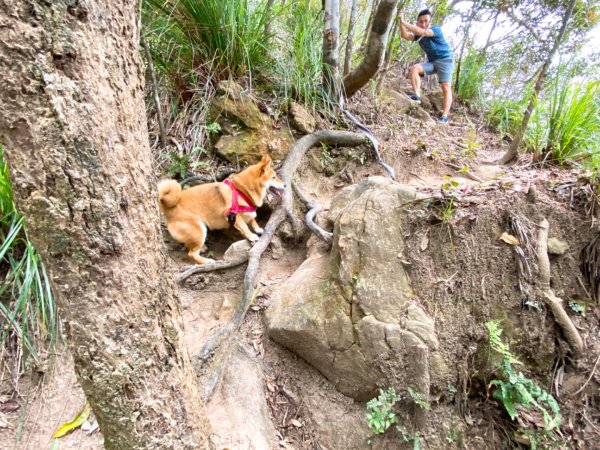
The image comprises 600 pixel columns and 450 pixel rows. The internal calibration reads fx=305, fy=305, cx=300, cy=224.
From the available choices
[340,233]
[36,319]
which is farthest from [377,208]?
[36,319]

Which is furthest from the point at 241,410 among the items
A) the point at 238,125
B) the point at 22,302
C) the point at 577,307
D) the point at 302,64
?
the point at 302,64

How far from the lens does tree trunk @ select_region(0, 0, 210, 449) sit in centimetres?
87

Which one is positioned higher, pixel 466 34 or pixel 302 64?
pixel 466 34

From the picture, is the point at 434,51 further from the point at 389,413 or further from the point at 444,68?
the point at 389,413

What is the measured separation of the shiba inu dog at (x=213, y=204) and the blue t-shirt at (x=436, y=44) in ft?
13.7

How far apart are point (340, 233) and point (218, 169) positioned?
199cm

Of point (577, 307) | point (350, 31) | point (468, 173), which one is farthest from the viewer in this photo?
point (350, 31)

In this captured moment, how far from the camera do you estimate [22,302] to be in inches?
87.4

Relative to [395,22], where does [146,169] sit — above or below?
below

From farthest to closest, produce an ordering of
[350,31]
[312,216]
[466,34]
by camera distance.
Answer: [466,34] → [350,31] → [312,216]

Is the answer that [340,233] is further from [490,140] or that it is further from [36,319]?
[490,140]

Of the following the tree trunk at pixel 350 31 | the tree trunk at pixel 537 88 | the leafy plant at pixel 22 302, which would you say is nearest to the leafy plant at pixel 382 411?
the leafy plant at pixel 22 302

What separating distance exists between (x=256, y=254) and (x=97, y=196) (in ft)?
6.63

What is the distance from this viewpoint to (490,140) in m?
5.37
